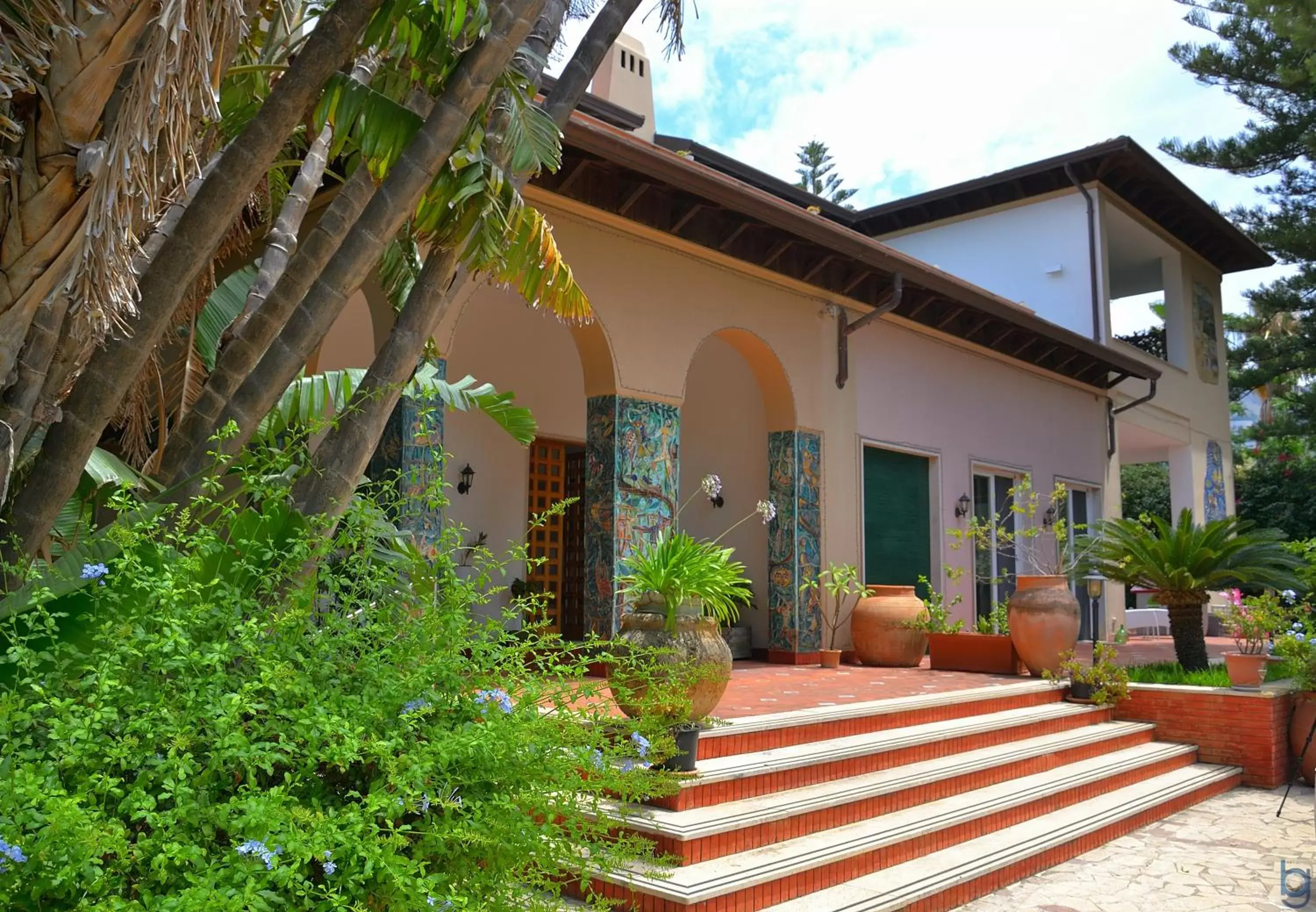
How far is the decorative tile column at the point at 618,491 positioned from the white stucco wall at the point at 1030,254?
407 inches

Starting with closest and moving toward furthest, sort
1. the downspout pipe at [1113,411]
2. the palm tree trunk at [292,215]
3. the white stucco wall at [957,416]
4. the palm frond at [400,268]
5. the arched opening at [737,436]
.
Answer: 1. the palm tree trunk at [292,215]
2. the palm frond at [400,268]
3. the arched opening at [737,436]
4. the white stucco wall at [957,416]
5. the downspout pipe at [1113,411]

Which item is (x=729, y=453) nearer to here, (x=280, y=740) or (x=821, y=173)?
(x=280, y=740)

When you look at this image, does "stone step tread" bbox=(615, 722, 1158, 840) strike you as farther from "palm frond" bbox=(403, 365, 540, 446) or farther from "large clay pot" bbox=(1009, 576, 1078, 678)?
"palm frond" bbox=(403, 365, 540, 446)

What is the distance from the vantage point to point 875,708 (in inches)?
280

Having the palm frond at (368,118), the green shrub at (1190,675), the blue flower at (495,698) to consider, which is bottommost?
the green shrub at (1190,675)

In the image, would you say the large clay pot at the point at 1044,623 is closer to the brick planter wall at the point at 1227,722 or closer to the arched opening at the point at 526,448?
the brick planter wall at the point at 1227,722

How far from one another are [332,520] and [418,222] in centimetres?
162

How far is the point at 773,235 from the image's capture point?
34.9ft

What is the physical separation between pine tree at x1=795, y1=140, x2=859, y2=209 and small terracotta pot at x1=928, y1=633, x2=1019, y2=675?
95.7 ft

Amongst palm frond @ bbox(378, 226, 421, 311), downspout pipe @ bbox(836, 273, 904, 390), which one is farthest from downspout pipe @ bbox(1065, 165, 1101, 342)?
palm frond @ bbox(378, 226, 421, 311)

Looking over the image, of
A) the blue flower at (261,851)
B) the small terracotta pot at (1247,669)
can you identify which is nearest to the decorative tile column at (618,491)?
the small terracotta pot at (1247,669)

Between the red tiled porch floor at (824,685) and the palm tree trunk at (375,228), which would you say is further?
the red tiled porch floor at (824,685)

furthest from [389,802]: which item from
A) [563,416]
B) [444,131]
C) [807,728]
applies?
[563,416]

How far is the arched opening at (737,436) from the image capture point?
11.2 meters
